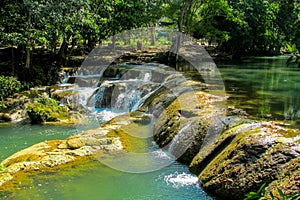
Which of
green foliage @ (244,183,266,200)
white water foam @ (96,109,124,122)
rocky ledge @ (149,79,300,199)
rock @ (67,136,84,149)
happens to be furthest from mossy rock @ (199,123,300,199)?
white water foam @ (96,109,124,122)

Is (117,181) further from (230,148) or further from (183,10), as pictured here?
(183,10)

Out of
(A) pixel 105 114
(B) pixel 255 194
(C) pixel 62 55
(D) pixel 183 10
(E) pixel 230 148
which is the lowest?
(A) pixel 105 114

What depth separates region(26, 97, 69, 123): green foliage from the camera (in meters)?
12.5

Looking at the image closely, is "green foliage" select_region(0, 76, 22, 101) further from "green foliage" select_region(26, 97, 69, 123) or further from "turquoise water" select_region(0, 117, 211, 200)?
"turquoise water" select_region(0, 117, 211, 200)

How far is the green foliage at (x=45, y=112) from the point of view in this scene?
12.5 meters

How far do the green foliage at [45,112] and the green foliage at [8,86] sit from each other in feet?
6.60

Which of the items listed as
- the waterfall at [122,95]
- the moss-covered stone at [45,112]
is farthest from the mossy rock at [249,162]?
the waterfall at [122,95]

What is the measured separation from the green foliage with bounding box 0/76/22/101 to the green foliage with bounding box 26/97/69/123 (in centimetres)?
201

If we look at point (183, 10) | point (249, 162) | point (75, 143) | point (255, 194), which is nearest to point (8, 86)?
point (75, 143)

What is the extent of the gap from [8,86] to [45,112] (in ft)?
10.3

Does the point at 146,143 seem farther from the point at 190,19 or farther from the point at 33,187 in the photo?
the point at 190,19

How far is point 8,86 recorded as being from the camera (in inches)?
572

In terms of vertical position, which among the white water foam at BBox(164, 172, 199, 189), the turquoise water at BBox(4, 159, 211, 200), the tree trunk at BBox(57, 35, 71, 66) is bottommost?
the turquoise water at BBox(4, 159, 211, 200)

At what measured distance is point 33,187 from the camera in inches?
267
